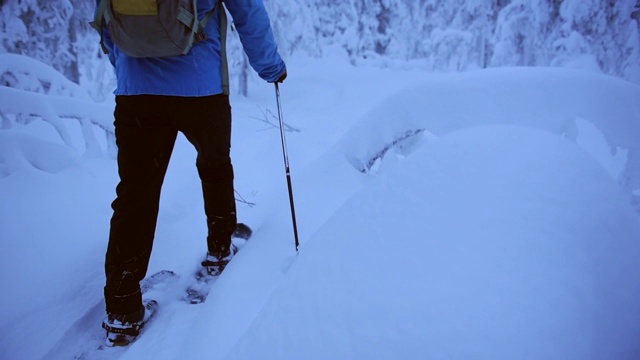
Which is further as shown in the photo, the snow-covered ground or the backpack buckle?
the backpack buckle

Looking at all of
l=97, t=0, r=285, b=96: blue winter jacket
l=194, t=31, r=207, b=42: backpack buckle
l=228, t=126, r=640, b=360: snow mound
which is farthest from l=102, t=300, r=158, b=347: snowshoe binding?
l=194, t=31, r=207, b=42: backpack buckle

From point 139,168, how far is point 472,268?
1.43 meters

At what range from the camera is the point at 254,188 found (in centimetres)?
295

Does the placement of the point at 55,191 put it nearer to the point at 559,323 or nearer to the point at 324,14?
the point at 559,323

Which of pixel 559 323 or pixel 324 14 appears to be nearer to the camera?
pixel 559 323

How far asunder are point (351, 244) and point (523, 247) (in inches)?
16.8

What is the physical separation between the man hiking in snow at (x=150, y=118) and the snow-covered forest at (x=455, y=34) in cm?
851

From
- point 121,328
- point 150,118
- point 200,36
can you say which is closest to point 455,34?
point 200,36

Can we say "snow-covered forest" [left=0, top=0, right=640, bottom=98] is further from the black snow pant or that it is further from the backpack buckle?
the backpack buckle

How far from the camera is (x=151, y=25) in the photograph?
1227mm

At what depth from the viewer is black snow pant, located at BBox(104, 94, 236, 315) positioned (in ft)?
4.70

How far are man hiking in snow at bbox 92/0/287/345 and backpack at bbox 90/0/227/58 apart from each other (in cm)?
4

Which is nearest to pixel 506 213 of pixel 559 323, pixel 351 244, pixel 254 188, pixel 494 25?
pixel 559 323

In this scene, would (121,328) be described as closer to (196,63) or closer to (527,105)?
(196,63)
